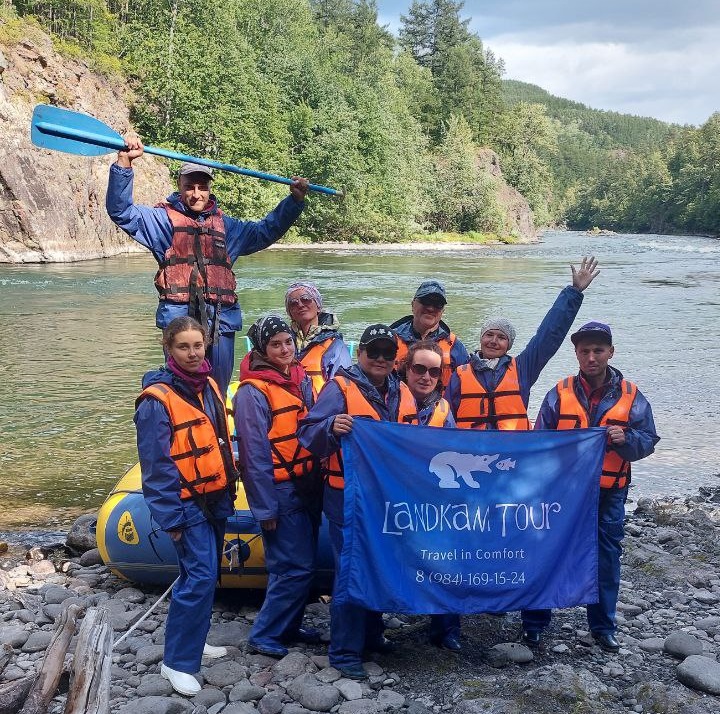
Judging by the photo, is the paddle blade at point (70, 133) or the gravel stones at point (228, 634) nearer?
the gravel stones at point (228, 634)

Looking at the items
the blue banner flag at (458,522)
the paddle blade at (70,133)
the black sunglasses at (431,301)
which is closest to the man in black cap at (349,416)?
the blue banner flag at (458,522)

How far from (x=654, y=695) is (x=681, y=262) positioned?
41.6 meters

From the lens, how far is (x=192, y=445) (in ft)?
12.9

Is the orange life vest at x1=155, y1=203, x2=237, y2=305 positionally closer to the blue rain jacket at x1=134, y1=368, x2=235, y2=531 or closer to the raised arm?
the blue rain jacket at x1=134, y1=368, x2=235, y2=531

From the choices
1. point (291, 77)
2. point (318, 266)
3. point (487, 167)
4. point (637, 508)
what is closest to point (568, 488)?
point (637, 508)

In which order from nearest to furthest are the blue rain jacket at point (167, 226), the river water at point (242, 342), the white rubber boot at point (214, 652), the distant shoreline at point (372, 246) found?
the white rubber boot at point (214, 652), the blue rain jacket at point (167, 226), the river water at point (242, 342), the distant shoreline at point (372, 246)

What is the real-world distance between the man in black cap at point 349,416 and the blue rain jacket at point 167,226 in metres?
1.30

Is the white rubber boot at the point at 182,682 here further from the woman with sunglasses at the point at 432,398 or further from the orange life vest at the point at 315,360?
the orange life vest at the point at 315,360

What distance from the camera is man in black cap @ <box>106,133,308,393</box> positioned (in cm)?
500

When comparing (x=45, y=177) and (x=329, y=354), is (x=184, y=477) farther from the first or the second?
(x=45, y=177)

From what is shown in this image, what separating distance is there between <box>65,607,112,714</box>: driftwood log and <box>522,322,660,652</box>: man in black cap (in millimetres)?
2251

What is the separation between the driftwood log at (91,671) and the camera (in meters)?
3.13

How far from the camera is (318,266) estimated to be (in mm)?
33250

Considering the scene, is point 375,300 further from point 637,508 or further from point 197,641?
point 197,641
